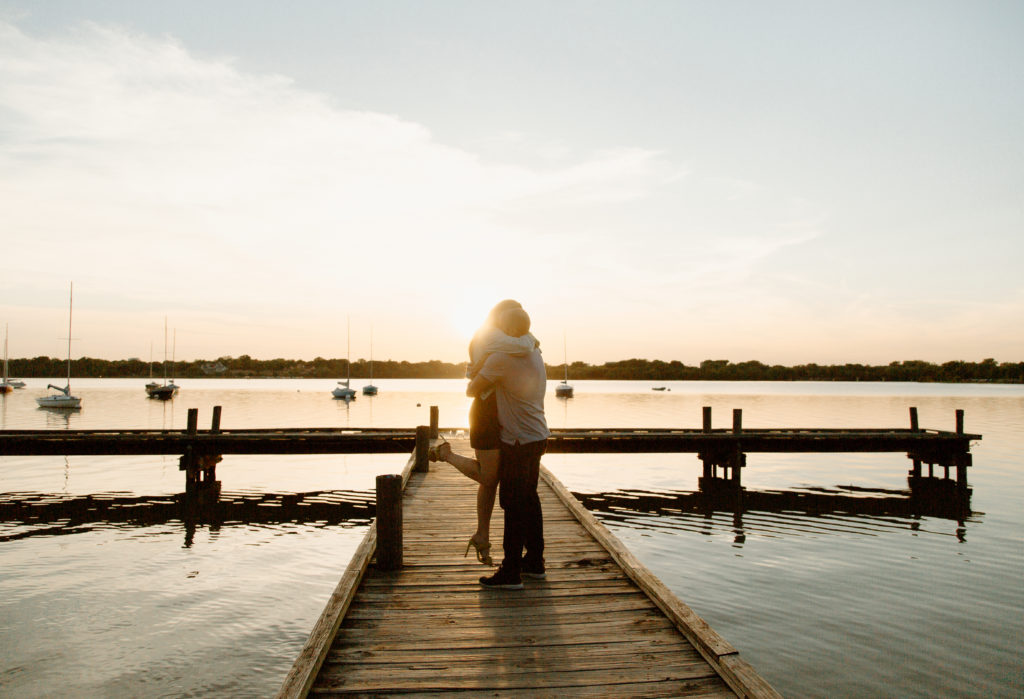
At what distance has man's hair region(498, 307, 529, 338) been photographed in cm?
545

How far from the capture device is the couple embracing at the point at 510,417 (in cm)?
543

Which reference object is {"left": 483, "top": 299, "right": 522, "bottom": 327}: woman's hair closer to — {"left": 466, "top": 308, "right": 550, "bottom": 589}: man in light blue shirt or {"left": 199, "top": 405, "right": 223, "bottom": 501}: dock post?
{"left": 466, "top": 308, "right": 550, "bottom": 589}: man in light blue shirt

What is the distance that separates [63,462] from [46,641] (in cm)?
2499

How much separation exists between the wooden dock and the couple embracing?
57 cm

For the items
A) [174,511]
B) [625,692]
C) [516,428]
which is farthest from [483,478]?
[174,511]

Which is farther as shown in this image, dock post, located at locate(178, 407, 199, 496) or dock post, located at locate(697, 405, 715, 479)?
dock post, located at locate(697, 405, 715, 479)

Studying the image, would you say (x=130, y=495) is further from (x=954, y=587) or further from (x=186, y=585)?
(x=954, y=587)

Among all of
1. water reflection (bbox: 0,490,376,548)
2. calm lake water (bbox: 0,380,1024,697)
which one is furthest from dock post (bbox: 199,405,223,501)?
calm lake water (bbox: 0,380,1024,697)

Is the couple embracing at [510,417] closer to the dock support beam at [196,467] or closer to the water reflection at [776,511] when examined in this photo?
the water reflection at [776,511]

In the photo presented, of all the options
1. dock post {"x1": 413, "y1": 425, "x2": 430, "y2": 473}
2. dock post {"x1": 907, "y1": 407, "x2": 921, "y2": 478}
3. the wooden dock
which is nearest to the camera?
the wooden dock

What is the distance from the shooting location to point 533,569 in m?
5.90

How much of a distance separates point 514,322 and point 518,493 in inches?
55.6

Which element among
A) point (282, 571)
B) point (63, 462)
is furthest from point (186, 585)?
point (63, 462)

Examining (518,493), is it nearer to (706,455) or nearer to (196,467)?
(196,467)
